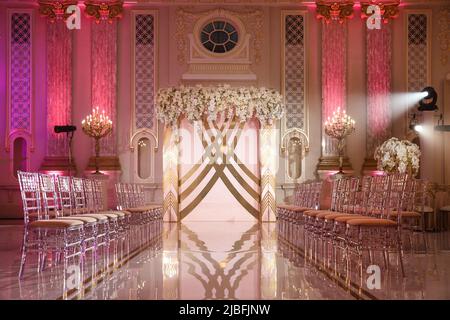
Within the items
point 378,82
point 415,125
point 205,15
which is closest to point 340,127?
point 378,82

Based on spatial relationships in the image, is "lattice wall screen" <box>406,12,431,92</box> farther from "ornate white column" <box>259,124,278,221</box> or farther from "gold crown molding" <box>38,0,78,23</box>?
"gold crown molding" <box>38,0,78,23</box>

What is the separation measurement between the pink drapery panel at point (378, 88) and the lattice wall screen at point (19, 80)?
8.07m

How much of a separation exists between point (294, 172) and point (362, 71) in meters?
2.94

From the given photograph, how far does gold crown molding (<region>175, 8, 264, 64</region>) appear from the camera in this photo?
56.0ft

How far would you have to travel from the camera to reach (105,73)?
55.5 feet

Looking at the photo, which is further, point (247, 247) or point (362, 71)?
point (362, 71)

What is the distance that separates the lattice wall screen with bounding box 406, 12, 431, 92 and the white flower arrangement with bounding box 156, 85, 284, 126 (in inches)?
222

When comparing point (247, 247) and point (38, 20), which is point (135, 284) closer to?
point (247, 247)

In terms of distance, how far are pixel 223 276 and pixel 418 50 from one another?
12549 mm

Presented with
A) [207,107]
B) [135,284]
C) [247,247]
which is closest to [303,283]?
[135,284]

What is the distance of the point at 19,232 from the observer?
12031mm

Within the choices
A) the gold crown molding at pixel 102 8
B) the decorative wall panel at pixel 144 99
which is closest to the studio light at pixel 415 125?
the decorative wall panel at pixel 144 99

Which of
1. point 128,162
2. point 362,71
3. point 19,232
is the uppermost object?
point 362,71

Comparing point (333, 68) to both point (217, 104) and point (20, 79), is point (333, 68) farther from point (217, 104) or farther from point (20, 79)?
point (20, 79)
